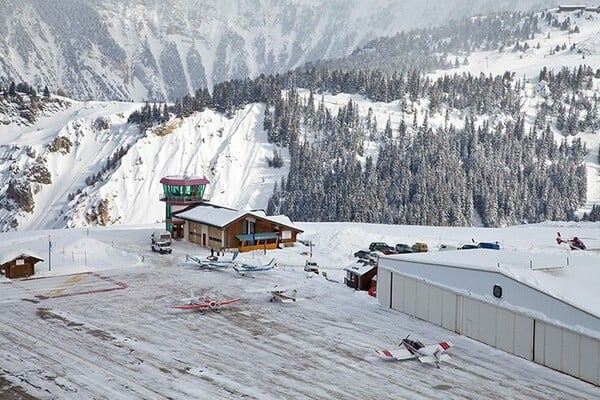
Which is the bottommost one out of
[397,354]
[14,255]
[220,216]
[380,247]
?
[397,354]

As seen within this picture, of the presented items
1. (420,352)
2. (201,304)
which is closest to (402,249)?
(201,304)

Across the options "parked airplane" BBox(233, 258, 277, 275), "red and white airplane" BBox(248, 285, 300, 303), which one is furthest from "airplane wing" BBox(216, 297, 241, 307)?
"parked airplane" BBox(233, 258, 277, 275)

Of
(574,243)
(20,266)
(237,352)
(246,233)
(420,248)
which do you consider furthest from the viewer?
(574,243)

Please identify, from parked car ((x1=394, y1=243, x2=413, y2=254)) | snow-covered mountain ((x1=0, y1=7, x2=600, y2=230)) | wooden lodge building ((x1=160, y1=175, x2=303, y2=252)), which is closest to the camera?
parked car ((x1=394, y1=243, x2=413, y2=254))

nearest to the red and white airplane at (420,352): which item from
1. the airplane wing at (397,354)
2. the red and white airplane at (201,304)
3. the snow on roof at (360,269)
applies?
the airplane wing at (397,354)

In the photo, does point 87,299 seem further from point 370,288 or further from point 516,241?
point 516,241

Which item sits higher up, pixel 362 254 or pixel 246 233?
pixel 246 233

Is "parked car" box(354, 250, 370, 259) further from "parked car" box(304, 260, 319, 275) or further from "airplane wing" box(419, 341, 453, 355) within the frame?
"airplane wing" box(419, 341, 453, 355)

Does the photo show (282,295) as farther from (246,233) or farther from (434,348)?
(246,233)
